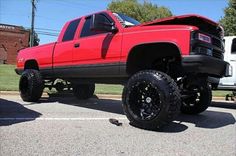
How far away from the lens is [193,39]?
6230 mm

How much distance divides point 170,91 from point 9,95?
7123 mm

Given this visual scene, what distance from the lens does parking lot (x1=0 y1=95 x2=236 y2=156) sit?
4906mm

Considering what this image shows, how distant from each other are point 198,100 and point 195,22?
2.15 m

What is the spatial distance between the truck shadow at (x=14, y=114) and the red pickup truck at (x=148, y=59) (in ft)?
4.27

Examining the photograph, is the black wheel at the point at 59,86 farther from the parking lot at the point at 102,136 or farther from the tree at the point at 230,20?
the tree at the point at 230,20

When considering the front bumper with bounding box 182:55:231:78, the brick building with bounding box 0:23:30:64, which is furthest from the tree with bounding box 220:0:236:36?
the brick building with bounding box 0:23:30:64

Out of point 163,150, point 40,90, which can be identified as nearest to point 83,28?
point 40,90

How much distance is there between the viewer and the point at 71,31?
361 inches

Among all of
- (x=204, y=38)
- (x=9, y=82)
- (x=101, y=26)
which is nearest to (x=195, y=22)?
(x=204, y=38)

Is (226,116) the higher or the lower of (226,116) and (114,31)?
the lower

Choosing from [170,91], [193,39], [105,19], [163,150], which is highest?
[105,19]

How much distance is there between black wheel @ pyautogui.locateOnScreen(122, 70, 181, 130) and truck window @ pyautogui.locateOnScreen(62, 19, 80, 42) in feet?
9.27

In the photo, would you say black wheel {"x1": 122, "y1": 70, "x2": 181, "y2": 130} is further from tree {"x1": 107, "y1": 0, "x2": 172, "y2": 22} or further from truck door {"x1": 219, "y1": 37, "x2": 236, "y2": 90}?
tree {"x1": 107, "y1": 0, "x2": 172, "y2": 22}

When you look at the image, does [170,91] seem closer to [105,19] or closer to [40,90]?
[105,19]
